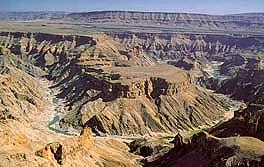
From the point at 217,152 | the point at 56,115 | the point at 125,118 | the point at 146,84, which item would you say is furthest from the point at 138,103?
the point at 217,152

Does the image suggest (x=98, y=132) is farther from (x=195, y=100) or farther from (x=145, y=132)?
(x=195, y=100)

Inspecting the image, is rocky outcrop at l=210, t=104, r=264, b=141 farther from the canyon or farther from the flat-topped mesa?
the flat-topped mesa

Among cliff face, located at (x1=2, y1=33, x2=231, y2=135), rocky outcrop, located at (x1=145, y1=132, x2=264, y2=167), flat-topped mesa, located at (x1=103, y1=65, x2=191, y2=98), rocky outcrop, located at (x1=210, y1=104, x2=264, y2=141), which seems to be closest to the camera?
rocky outcrop, located at (x1=145, y1=132, x2=264, y2=167)

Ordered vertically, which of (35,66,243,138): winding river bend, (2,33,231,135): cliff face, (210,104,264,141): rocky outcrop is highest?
(210,104,264,141): rocky outcrop

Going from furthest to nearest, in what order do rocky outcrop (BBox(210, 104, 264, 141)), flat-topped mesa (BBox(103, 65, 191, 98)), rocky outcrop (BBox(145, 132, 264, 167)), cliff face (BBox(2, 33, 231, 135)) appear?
flat-topped mesa (BBox(103, 65, 191, 98)), cliff face (BBox(2, 33, 231, 135)), rocky outcrop (BBox(210, 104, 264, 141)), rocky outcrop (BBox(145, 132, 264, 167))

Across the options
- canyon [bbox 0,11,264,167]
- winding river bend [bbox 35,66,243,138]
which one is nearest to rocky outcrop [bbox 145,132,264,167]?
canyon [bbox 0,11,264,167]

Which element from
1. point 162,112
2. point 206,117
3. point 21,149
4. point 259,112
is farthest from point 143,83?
point 21,149

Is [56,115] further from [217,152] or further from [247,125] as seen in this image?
[217,152]

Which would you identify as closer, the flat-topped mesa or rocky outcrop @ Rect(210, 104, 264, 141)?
rocky outcrop @ Rect(210, 104, 264, 141)
